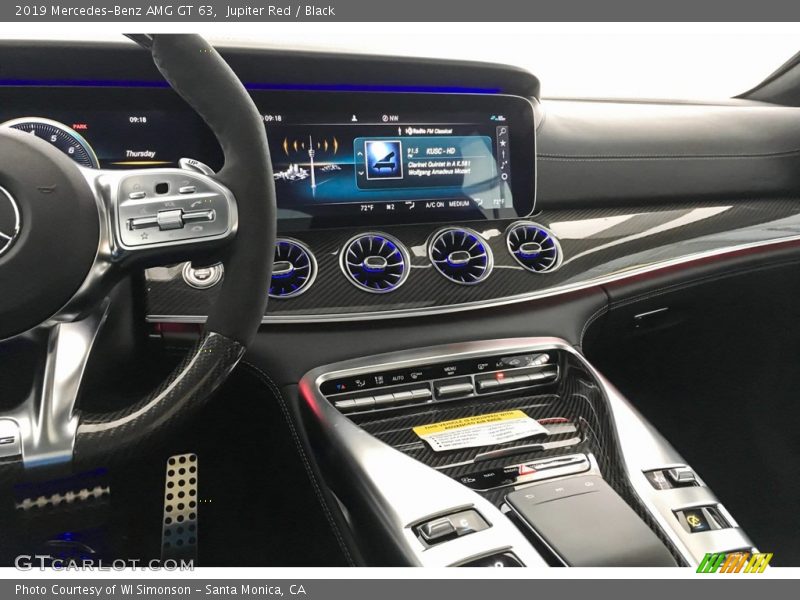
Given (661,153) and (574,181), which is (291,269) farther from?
(661,153)

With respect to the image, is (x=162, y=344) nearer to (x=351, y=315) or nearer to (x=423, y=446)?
(x=351, y=315)

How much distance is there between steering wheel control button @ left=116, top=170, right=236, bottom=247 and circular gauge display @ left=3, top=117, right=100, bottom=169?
374mm

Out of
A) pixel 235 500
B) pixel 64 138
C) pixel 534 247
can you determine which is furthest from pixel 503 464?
pixel 64 138

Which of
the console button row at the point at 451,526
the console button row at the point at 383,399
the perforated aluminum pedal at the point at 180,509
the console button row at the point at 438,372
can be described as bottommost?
the perforated aluminum pedal at the point at 180,509

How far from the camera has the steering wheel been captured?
0.71 metres

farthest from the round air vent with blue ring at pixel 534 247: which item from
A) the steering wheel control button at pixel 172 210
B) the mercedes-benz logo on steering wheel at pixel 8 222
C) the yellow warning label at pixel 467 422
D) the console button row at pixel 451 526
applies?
the mercedes-benz logo on steering wheel at pixel 8 222

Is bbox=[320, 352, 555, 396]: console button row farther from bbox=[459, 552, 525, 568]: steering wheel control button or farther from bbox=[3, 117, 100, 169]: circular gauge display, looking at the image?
bbox=[3, 117, 100, 169]: circular gauge display

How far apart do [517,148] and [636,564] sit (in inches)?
31.9

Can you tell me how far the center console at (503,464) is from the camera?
0.92 metres

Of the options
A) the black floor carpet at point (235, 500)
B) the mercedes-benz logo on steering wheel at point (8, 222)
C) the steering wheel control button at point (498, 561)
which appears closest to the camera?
the mercedes-benz logo on steering wheel at point (8, 222)

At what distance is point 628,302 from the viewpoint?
4.65 feet

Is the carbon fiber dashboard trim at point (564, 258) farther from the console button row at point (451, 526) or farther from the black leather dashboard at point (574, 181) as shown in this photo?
the console button row at point (451, 526)

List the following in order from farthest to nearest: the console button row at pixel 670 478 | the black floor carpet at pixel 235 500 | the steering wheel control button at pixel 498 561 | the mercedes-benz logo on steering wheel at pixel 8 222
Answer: the black floor carpet at pixel 235 500 → the console button row at pixel 670 478 → the steering wheel control button at pixel 498 561 → the mercedes-benz logo on steering wheel at pixel 8 222

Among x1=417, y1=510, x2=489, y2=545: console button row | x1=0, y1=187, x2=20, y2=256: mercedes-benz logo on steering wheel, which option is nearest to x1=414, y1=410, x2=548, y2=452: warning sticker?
x1=417, y1=510, x2=489, y2=545: console button row
